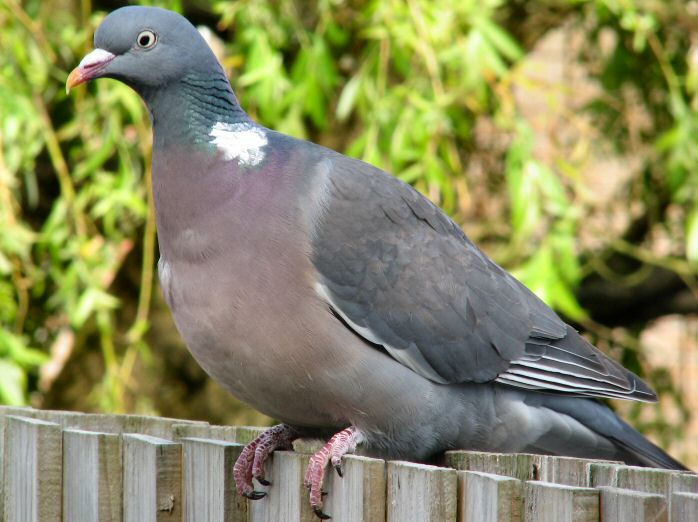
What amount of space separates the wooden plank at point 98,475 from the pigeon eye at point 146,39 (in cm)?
98

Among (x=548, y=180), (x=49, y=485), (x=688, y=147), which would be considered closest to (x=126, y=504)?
(x=49, y=485)

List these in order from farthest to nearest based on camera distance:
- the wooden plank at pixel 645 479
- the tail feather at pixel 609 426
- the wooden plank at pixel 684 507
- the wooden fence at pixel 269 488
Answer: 1. the tail feather at pixel 609 426
2. the wooden plank at pixel 645 479
3. the wooden fence at pixel 269 488
4. the wooden plank at pixel 684 507

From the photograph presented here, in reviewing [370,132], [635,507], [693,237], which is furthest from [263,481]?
[693,237]

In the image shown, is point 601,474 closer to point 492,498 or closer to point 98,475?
point 492,498

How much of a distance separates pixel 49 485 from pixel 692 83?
256 centimetres

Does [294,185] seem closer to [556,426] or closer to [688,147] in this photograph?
[556,426]

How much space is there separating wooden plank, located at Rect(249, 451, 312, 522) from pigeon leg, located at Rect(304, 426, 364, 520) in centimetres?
2

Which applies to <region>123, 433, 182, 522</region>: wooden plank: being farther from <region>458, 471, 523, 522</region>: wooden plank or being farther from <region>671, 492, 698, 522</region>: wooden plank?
<region>671, 492, 698, 522</region>: wooden plank

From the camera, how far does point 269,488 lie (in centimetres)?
212

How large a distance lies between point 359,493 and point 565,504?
16.4 inches

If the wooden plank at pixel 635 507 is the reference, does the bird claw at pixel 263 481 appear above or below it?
above

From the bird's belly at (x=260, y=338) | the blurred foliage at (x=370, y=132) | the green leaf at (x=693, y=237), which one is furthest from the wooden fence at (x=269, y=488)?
the green leaf at (x=693, y=237)

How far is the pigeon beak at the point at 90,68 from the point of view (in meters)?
2.61

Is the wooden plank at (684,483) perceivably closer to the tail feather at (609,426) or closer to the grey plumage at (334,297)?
the grey plumage at (334,297)
